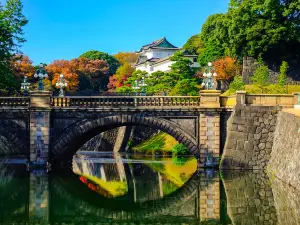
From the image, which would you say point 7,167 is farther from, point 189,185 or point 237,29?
point 237,29

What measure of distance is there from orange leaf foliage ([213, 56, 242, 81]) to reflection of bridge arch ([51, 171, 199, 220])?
1397 inches

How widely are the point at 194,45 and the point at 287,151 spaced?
6398 cm

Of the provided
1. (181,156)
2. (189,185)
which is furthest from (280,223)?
(181,156)

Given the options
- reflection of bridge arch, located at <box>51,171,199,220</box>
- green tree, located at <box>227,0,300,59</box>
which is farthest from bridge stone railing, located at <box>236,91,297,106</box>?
green tree, located at <box>227,0,300,59</box>

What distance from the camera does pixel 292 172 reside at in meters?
25.9

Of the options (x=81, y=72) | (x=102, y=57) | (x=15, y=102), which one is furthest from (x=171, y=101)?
(x=102, y=57)

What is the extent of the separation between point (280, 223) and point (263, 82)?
32.1 meters

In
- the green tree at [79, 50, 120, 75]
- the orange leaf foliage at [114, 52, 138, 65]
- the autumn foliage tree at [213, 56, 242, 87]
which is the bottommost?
the autumn foliage tree at [213, 56, 242, 87]

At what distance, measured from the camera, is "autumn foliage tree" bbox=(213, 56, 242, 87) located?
6450 centimetres

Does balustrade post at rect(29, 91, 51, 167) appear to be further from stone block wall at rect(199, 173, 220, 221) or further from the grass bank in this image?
the grass bank

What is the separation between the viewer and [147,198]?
26250 millimetres

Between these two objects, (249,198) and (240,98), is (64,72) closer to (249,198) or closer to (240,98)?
(240,98)

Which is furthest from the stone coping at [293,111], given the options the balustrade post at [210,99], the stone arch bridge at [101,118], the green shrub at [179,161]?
the green shrub at [179,161]

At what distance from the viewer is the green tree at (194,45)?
88375mm
